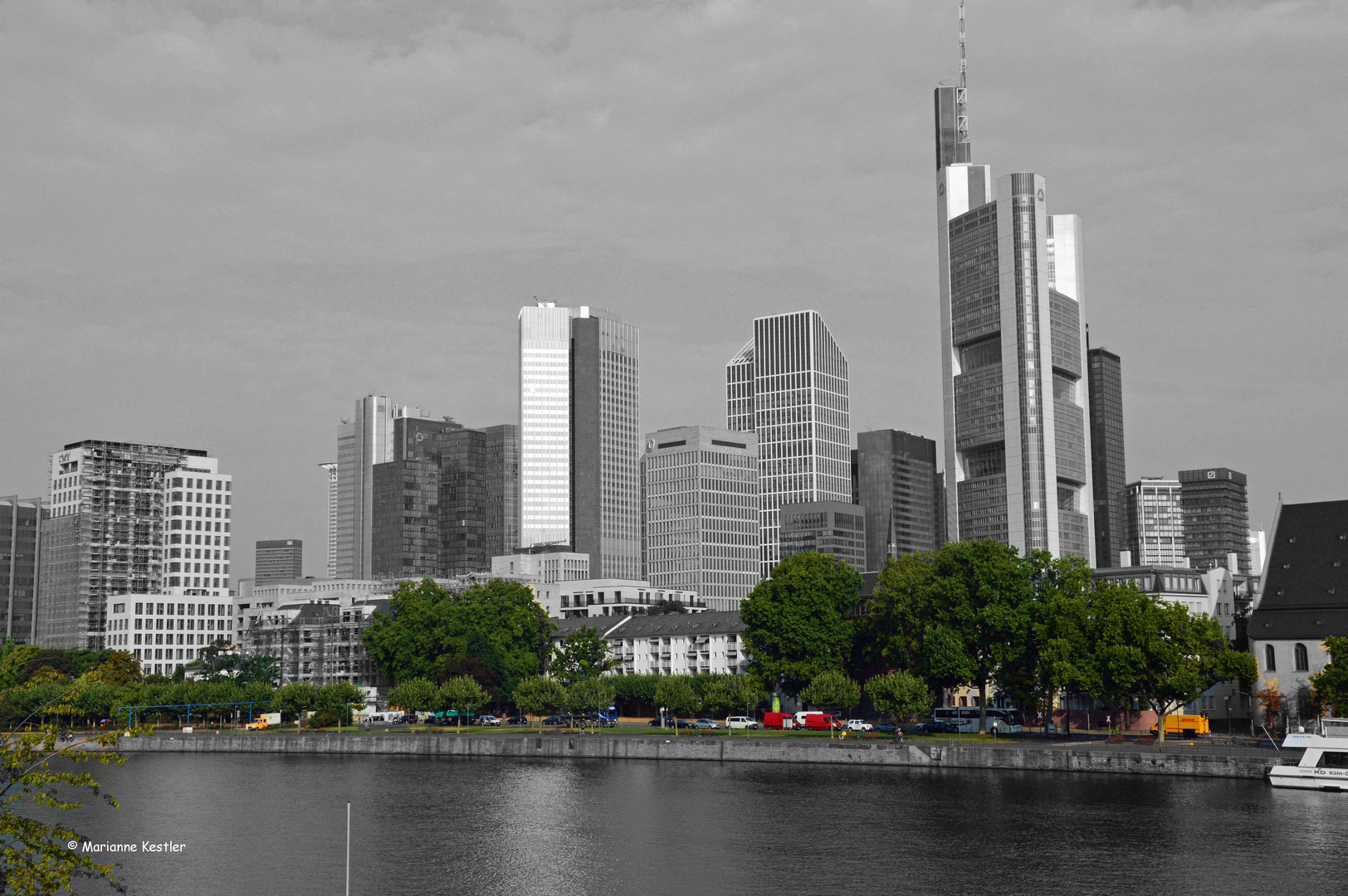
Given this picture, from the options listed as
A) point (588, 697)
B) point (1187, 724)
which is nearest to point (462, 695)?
point (588, 697)

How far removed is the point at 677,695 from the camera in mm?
149250

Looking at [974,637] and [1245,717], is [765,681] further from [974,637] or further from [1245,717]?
[1245,717]

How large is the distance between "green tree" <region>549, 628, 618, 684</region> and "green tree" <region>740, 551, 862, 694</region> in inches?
1138

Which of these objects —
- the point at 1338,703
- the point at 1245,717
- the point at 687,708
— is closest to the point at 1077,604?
the point at 1338,703

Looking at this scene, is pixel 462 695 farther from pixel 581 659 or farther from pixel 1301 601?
pixel 1301 601

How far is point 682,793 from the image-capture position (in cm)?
9369

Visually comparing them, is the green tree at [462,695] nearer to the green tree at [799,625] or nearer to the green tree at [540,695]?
the green tree at [540,695]

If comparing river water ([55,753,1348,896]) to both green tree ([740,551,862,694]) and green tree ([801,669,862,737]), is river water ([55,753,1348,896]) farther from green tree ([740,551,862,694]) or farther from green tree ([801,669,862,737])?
green tree ([740,551,862,694])

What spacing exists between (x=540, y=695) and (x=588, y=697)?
7705 millimetres

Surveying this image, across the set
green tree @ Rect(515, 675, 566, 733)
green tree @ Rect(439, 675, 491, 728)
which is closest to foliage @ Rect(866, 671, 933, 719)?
green tree @ Rect(515, 675, 566, 733)

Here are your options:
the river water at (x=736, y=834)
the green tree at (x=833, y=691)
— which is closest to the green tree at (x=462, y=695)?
the green tree at (x=833, y=691)

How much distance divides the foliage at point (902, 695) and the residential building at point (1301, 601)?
29766 millimetres

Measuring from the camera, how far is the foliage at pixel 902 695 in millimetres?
128000

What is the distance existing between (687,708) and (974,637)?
113 feet
